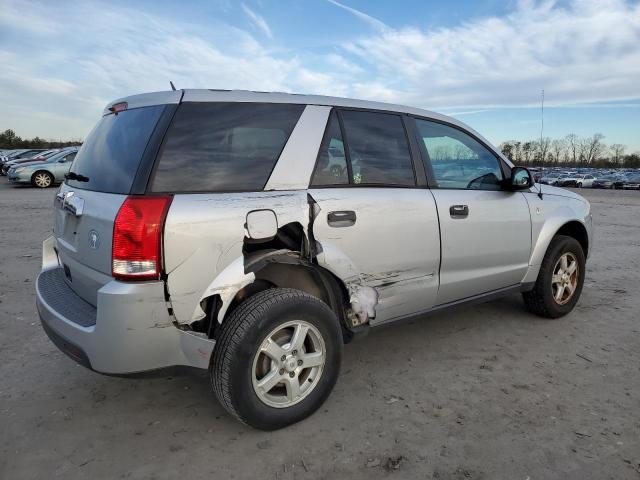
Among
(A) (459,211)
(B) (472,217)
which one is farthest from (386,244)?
(B) (472,217)

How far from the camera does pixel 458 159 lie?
12.3ft

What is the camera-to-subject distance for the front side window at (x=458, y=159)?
3.52 meters

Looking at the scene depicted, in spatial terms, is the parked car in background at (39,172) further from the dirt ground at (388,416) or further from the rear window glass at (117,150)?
the rear window glass at (117,150)

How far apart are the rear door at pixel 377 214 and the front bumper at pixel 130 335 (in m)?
0.87

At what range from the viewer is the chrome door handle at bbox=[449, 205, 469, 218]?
344cm

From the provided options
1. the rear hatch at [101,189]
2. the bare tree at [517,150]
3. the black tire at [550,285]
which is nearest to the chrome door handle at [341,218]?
the rear hatch at [101,189]

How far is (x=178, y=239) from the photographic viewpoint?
2.30 metres

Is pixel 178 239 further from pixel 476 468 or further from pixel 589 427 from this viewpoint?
pixel 589 427

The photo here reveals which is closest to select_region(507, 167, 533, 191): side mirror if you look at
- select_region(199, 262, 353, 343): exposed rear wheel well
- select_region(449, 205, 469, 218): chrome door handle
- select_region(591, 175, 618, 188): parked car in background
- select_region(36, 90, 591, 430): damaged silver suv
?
select_region(36, 90, 591, 430): damaged silver suv

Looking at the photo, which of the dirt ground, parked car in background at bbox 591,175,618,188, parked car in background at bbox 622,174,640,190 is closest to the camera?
the dirt ground

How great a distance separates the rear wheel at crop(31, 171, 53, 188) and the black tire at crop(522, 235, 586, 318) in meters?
19.9

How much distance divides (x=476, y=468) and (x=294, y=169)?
1.79 meters

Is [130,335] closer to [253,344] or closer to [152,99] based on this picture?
[253,344]

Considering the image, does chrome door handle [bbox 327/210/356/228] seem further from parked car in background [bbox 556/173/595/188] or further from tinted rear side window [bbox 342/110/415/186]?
parked car in background [bbox 556/173/595/188]
